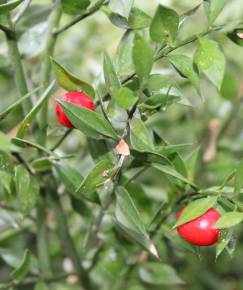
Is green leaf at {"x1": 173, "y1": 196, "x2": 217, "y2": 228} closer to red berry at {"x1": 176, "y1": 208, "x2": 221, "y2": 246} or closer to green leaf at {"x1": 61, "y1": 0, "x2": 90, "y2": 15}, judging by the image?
red berry at {"x1": 176, "y1": 208, "x2": 221, "y2": 246}

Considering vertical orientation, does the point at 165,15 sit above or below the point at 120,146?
above

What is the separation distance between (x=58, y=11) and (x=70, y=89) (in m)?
0.24

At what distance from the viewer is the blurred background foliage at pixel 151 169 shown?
113 cm

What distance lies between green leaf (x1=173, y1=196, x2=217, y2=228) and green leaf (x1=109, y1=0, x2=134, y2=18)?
0.92ft

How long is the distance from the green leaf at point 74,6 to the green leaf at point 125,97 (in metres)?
0.25

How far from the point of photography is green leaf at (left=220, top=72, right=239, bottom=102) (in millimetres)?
1297

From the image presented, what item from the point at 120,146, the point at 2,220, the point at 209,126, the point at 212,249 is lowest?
the point at 212,249

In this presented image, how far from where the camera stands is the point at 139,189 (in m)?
1.13

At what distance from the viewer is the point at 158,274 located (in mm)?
1203

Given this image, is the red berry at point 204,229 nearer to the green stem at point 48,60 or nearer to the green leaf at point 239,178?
the green leaf at point 239,178

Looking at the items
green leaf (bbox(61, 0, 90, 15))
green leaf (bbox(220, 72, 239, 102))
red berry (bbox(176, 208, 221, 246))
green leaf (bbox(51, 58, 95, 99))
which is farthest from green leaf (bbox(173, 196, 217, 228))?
green leaf (bbox(220, 72, 239, 102))

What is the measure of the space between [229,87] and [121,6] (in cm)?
64

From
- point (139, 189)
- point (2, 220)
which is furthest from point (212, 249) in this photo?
point (2, 220)

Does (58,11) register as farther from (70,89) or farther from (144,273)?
(144,273)
